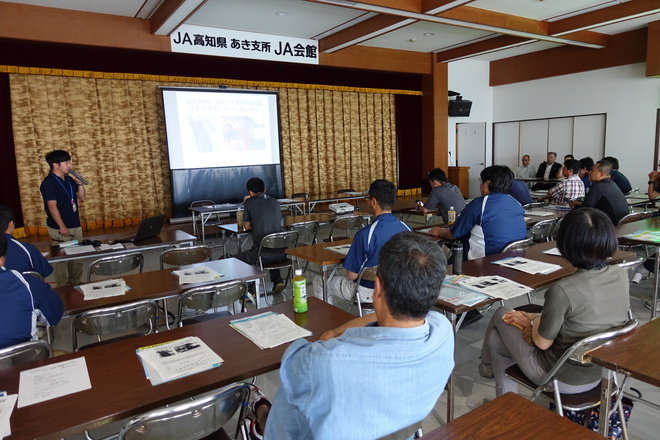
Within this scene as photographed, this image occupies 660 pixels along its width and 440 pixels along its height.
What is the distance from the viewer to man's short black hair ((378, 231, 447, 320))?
1166 millimetres

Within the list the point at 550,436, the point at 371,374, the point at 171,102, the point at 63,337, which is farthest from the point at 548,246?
the point at 171,102

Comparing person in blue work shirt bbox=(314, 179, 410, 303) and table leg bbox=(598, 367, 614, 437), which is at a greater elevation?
person in blue work shirt bbox=(314, 179, 410, 303)

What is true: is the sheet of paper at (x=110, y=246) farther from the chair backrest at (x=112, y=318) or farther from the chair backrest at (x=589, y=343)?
the chair backrest at (x=589, y=343)

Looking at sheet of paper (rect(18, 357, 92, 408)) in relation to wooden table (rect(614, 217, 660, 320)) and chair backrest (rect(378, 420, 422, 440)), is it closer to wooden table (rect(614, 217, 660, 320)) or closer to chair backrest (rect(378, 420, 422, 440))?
chair backrest (rect(378, 420, 422, 440))

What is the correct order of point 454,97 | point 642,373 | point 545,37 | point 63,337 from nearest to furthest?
point 642,373 → point 63,337 → point 545,37 → point 454,97

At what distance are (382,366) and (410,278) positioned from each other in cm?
23

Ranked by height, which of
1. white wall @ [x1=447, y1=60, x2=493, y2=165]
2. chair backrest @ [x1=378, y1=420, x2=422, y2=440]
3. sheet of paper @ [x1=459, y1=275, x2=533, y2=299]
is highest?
white wall @ [x1=447, y1=60, x2=493, y2=165]

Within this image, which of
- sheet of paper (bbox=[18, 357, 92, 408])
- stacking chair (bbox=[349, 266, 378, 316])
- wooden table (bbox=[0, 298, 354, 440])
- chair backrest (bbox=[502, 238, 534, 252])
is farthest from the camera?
chair backrest (bbox=[502, 238, 534, 252])

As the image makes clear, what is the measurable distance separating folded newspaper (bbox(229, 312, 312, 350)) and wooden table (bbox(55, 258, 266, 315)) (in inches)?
26.1

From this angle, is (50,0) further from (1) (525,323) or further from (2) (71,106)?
(1) (525,323)

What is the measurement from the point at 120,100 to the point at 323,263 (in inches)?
222

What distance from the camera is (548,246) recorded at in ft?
10.7

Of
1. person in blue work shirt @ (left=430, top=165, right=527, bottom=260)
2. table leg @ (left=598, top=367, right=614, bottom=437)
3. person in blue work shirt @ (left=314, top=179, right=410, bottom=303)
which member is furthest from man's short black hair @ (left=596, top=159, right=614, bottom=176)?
table leg @ (left=598, top=367, right=614, bottom=437)

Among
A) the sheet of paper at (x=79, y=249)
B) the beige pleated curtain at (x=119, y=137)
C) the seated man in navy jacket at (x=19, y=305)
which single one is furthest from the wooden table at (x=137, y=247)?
the beige pleated curtain at (x=119, y=137)
